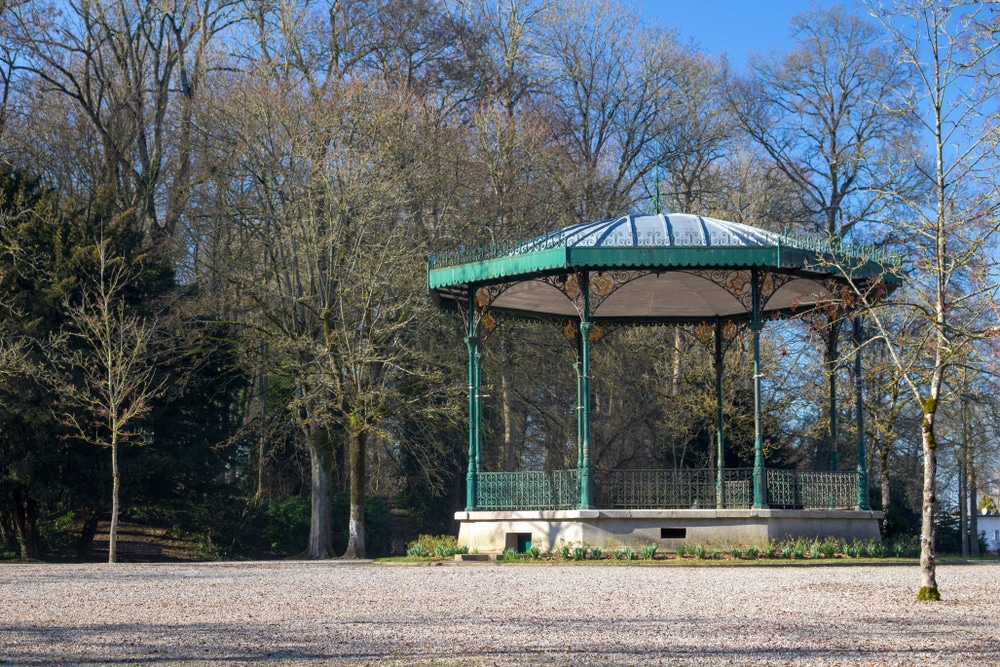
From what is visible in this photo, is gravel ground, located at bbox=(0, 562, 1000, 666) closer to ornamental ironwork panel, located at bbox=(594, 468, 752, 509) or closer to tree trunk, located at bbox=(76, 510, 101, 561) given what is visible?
ornamental ironwork panel, located at bbox=(594, 468, 752, 509)

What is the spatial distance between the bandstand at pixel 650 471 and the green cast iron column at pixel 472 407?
0.08 ft

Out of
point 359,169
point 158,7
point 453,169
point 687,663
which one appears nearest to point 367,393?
point 359,169

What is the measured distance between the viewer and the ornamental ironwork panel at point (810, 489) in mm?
21719

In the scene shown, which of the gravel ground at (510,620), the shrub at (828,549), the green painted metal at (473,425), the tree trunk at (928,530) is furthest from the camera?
the green painted metal at (473,425)

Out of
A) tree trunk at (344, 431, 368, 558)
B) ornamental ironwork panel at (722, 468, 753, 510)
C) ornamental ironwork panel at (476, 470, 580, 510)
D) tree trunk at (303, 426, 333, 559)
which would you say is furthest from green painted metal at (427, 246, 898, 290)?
tree trunk at (303, 426, 333, 559)

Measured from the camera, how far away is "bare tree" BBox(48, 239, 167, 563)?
1056 inches

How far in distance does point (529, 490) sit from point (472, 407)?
204 centimetres

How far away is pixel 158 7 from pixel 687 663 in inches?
1252

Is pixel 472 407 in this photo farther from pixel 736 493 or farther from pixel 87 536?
pixel 87 536

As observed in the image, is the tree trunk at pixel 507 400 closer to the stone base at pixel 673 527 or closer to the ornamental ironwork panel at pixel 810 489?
the stone base at pixel 673 527

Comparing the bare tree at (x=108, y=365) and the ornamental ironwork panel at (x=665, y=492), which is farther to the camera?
the bare tree at (x=108, y=365)

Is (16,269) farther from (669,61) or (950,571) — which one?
(950,571)

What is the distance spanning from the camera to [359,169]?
94.8 feet

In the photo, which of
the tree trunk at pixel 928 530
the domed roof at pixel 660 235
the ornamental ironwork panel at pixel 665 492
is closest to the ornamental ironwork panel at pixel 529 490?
the ornamental ironwork panel at pixel 665 492
